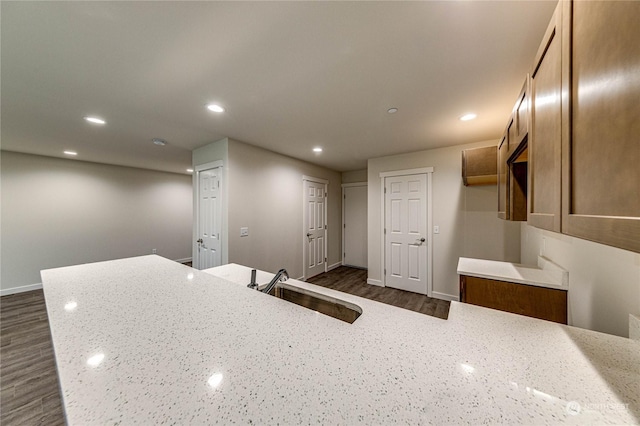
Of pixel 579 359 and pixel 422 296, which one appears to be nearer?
pixel 579 359

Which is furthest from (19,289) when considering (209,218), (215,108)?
(215,108)

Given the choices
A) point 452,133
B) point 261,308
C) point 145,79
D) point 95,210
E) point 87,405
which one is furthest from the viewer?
point 95,210

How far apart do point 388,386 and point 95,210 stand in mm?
5982

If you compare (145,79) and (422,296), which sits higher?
(145,79)

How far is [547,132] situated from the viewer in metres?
0.76

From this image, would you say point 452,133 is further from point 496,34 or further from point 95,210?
point 95,210

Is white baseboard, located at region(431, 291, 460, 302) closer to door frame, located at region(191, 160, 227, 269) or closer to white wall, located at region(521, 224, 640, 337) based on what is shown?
white wall, located at region(521, 224, 640, 337)

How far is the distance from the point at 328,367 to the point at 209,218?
308 centimetres

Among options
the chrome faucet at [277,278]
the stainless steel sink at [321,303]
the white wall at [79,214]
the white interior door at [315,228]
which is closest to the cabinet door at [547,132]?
the stainless steel sink at [321,303]

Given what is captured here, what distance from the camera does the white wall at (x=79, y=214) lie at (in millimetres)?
3486

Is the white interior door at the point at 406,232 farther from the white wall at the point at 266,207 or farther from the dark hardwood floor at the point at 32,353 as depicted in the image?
the white wall at the point at 266,207

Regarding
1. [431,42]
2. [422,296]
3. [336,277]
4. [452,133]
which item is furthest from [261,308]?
[336,277]

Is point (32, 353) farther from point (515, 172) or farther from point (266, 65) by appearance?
point (515, 172)

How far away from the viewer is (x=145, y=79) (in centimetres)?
162
